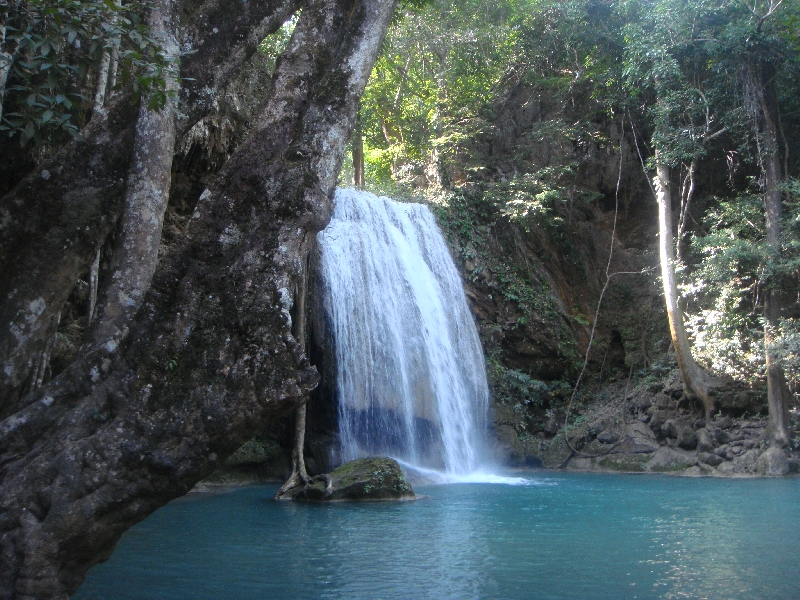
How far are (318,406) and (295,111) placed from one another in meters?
9.92

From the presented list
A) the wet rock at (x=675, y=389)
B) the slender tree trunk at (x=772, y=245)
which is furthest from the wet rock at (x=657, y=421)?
the slender tree trunk at (x=772, y=245)

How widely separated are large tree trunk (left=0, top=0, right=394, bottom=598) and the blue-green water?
1649 millimetres

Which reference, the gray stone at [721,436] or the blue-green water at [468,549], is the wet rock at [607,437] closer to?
the gray stone at [721,436]

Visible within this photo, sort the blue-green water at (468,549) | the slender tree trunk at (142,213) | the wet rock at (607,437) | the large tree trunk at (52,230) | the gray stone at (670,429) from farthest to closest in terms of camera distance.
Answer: the wet rock at (607,437) < the gray stone at (670,429) < the slender tree trunk at (142,213) < the blue-green water at (468,549) < the large tree trunk at (52,230)

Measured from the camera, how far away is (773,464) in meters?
13.1

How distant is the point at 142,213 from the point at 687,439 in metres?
12.5

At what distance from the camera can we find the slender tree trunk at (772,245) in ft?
44.0

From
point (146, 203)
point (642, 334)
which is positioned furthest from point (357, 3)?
point (642, 334)

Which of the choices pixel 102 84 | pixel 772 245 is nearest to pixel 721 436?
pixel 772 245

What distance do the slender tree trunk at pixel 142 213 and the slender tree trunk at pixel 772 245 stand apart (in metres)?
11.8

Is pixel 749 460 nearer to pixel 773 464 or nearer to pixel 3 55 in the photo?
pixel 773 464

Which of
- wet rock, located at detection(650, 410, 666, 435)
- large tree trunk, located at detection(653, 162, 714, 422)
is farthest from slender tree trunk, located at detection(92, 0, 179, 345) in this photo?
wet rock, located at detection(650, 410, 666, 435)

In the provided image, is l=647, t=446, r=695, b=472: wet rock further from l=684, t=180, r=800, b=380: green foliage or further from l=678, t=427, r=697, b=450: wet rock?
l=684, t=180, r=800, b=380: green foliage

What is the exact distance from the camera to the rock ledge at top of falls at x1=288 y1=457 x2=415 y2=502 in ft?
32.4
